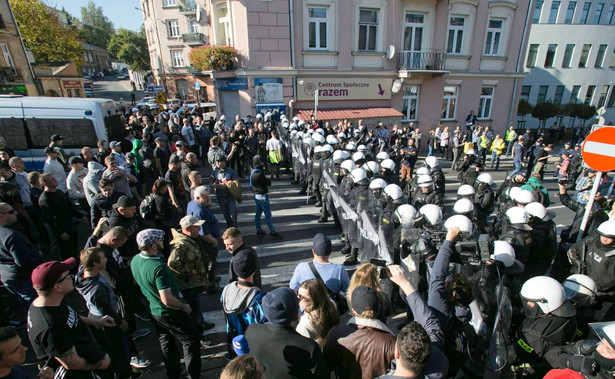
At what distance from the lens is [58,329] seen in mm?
2301

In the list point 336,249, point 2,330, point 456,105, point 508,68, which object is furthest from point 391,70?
point 2,330

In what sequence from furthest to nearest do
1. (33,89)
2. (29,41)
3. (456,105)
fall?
1. (29,41)
2. (33,89)
3. (456,105)

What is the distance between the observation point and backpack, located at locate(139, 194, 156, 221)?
4.75 metres

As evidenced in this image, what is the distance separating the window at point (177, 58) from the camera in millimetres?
38562

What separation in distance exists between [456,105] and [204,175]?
14.9m

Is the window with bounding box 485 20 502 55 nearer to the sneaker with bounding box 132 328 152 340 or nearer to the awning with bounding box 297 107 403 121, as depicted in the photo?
the awning with bounding box 297 107 403 121

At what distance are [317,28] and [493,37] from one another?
10325mm

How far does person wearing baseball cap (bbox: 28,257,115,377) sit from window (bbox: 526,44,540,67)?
3531 centimetres

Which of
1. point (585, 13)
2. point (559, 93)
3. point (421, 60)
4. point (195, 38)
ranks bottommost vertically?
point (559, 93)

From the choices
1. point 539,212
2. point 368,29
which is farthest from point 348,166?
point 368,29

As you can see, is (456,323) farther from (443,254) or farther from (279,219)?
(279,219)

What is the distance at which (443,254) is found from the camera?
3.12 m

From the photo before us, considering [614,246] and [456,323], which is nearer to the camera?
[456,323]

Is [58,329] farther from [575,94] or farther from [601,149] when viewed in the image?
[575,94]
